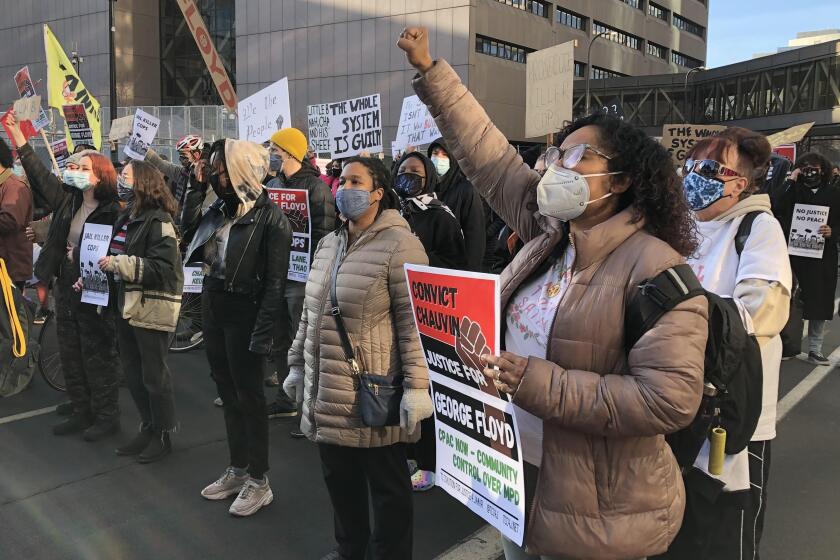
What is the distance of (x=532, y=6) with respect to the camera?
41031 millimetres

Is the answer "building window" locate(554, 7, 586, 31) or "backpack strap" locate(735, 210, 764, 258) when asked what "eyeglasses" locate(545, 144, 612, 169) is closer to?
"backpack strap" locate(735, 210, 764, 258)

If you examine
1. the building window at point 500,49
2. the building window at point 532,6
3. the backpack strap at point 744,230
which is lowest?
the backpack strap at point 744,230


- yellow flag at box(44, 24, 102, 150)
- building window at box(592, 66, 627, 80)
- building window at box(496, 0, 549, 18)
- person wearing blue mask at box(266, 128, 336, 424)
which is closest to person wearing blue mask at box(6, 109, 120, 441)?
person wearing blue mask at box(266, 128, 336, 424)

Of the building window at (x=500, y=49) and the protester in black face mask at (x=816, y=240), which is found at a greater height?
the building window at (x=500, y=49)

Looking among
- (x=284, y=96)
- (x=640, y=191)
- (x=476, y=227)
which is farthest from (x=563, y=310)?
(x=284, y=96)

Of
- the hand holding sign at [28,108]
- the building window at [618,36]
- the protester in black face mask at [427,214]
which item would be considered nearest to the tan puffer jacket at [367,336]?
the protester in black face mask at [427,214]

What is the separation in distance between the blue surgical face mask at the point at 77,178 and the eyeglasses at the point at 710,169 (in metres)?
4.29

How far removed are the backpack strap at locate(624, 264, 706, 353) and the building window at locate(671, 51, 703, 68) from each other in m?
65.4

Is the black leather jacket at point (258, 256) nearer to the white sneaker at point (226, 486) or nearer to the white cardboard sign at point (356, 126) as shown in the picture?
the white sneaker at point (226, 486)

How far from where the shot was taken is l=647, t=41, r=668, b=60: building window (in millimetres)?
56250

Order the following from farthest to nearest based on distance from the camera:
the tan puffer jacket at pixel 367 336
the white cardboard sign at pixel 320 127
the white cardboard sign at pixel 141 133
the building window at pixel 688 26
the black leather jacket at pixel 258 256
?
the building window at pixel 688 26
the white cardboard sign at pixel 141 133
the white cardboard sign at pixel 320 127
the black leather jacket at pixel 258 256
the tan puffer jacket at pixel 367 336

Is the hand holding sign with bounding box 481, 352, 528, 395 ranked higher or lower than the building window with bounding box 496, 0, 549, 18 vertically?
lower

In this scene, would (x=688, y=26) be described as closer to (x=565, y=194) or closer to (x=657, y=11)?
(x=657, y=11)

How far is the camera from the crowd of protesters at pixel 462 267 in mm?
1762
